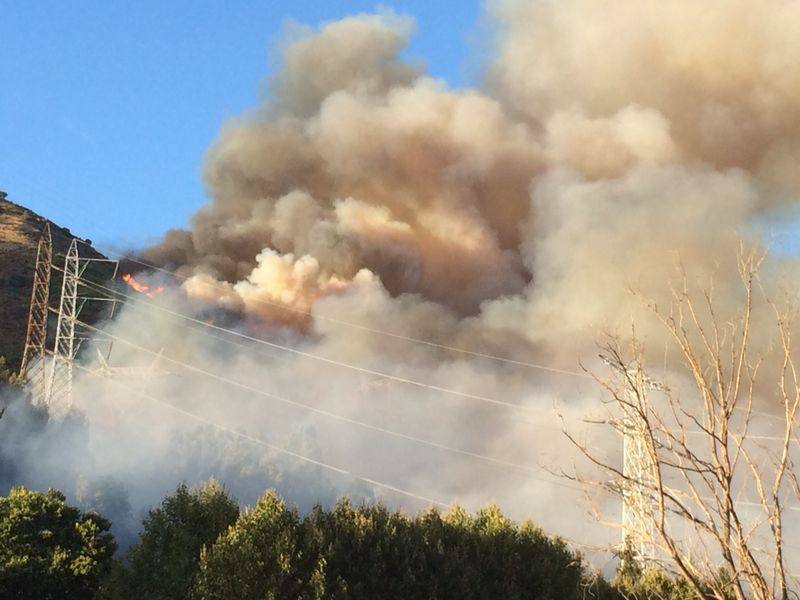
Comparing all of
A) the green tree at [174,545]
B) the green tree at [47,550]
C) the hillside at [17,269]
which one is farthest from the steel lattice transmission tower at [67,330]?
the hillside at [17,269]

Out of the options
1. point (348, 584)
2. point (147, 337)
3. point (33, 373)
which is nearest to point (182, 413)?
point (147, 337)

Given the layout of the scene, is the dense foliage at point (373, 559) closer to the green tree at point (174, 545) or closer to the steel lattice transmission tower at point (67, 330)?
the green tree at point (174, 545)

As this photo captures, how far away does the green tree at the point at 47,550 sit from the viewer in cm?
3619

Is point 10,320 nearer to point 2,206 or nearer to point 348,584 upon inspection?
point 2,206

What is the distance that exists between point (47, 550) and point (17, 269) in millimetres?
124258

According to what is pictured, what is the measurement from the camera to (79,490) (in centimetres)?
7675

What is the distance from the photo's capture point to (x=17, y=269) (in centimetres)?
15025

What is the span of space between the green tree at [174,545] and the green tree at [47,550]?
6131mm

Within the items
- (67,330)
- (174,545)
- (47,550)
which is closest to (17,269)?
(67,330)

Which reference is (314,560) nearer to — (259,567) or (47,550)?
(259,567)

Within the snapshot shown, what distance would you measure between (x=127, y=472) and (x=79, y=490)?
66.6 feet

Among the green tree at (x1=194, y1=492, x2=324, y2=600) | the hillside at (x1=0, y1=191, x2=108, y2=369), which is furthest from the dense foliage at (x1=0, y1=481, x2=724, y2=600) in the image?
the hillside at (x1=0, y1=191, x2=108, y2=369)

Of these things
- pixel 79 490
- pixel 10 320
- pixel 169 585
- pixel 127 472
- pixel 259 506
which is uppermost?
pixel 10 320

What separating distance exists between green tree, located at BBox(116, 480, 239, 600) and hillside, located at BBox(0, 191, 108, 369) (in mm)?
90880
